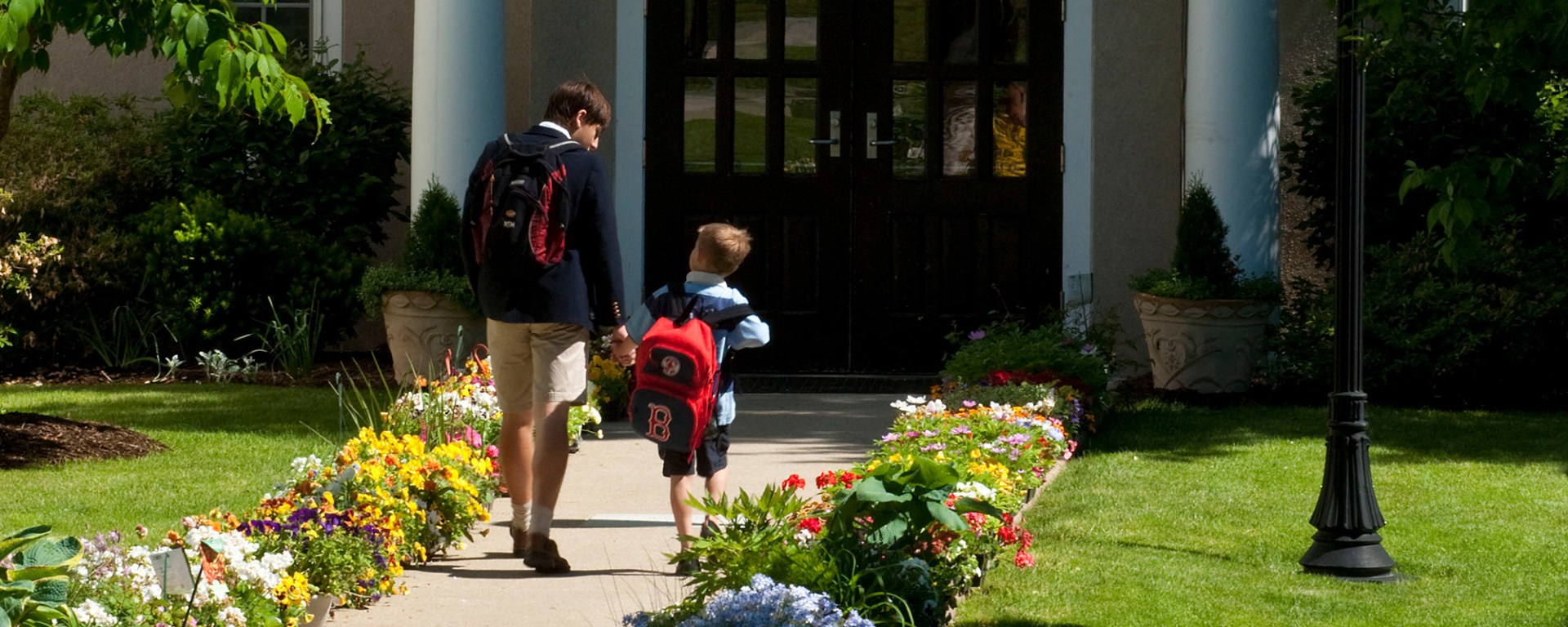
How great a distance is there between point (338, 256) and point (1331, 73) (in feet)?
19.8

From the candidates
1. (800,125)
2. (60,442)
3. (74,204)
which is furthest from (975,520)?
(74,204)

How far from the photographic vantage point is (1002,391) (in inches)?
320

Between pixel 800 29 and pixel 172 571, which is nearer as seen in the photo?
pixel 172 571

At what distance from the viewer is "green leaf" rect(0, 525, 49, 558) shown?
12.7 ft

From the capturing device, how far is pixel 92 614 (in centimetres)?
390

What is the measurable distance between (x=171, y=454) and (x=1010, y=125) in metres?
5.73

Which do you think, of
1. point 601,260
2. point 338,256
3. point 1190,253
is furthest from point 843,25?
point 601,260

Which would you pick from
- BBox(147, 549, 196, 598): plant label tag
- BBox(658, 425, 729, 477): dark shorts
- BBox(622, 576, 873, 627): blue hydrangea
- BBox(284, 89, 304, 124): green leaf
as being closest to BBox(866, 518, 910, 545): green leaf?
BBox(622, 576, 873, 627): blue hydrangea

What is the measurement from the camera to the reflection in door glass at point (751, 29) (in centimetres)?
1118

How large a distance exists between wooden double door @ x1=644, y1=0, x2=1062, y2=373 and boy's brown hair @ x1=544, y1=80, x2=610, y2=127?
17.7 ft

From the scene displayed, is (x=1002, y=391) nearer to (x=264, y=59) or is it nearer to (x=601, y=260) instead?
(x=601, y=260)

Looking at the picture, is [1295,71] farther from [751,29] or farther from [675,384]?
[675,384]

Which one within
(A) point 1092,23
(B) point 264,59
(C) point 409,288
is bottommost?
(C) point 409,288

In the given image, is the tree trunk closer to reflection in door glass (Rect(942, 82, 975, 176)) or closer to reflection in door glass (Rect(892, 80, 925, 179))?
reflection in door glass (Rect(892, 80, 925, 179))
